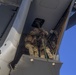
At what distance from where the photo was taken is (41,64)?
334 inches

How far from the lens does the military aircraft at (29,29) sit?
8547mm

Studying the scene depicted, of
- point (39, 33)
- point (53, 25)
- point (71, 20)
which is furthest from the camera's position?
point (71, 20)

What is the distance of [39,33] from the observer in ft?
30.4

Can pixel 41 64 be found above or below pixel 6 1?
below

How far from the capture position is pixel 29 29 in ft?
32.1

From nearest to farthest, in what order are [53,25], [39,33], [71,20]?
[39,33] < [53,25] < [71,20]

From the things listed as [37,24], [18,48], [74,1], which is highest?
[74,1]

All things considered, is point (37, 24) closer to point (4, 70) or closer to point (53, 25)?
point (53, 25)

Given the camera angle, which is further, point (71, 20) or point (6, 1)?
point (71, 20)

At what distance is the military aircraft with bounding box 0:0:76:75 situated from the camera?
8.55 metres

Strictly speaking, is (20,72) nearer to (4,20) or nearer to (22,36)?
(22,36)

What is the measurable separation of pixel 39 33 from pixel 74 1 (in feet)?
5.11

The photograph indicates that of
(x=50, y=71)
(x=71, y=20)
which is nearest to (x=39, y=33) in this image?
(x=50, y=71)

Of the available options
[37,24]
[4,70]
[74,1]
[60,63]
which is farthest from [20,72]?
[74,1]
